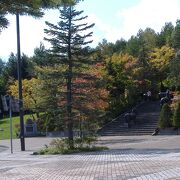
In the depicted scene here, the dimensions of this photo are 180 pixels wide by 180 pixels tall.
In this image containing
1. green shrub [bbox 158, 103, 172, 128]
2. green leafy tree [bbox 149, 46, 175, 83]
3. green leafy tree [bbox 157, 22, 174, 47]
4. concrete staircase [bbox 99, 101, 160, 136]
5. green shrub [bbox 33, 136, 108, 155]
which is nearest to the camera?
green shrub [bbox 33, 136, 108, 155]

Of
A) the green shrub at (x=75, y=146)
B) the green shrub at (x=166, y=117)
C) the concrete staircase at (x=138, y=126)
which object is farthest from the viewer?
the concrete staircase at (x=138, y=126)

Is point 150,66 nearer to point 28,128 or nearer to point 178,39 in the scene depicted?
point 178,39

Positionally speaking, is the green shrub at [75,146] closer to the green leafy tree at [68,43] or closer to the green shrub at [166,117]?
the green leafy tree at [68,43]

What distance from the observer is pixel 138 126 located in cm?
4350

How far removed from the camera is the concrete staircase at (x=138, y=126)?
136ft

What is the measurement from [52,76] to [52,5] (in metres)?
21.9

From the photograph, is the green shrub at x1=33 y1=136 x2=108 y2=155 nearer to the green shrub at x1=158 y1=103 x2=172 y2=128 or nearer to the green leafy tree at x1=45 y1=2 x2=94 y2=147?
the green leafy tree at x1=45 y1=2 x2=94 y2=147

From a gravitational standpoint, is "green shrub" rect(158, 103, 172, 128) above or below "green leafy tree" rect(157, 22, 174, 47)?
below

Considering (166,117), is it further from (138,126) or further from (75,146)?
(75,146)

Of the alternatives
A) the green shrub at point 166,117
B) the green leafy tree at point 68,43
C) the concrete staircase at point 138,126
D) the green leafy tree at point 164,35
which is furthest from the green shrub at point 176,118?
the green leafy tree at point 164,35

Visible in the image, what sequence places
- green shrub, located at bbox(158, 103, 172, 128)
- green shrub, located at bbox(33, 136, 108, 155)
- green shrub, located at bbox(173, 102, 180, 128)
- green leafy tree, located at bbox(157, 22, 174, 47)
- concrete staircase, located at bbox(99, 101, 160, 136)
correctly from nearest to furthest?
green shrub, located at bbox(33, 136, 108, 155)
green shrub, located at bbox(173, 102, 180, 128)
green shrub, located at bbox(158, 103, 172, 128)
concrete staircase, located at bbox(99, 101, 160, 136)
green leafy tree, located at bbox(157, 22, 174, 47)

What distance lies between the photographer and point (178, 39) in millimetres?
51938

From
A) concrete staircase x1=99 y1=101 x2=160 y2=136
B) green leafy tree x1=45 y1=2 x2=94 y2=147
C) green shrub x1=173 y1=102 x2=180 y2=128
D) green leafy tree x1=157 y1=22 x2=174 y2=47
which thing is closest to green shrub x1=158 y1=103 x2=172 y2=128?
green shrub x1=173 y1=102 x2=180 y2=128

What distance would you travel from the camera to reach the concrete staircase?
41594mm
